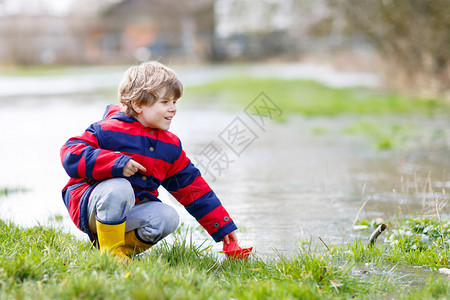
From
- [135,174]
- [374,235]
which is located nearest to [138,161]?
[135,174]

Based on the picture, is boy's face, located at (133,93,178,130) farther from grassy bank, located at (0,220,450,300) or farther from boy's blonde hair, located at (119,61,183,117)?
grassy bank, located at (0,220,450,300)

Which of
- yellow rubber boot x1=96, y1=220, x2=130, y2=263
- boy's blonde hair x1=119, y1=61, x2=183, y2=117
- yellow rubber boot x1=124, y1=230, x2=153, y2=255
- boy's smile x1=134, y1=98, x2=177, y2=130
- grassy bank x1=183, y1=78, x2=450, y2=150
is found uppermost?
boy's blonde hair x1=119, y1=61, x2=183, y2=117

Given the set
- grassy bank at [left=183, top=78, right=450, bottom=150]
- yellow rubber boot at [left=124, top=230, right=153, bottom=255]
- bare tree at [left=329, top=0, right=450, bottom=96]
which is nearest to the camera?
yellow rubber boot at [left=124, top=230, right=153, bottom=255]

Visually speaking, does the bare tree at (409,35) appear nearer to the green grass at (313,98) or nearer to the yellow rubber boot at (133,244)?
the green grass at (313,98)

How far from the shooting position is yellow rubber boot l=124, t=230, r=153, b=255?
3477 millimetres

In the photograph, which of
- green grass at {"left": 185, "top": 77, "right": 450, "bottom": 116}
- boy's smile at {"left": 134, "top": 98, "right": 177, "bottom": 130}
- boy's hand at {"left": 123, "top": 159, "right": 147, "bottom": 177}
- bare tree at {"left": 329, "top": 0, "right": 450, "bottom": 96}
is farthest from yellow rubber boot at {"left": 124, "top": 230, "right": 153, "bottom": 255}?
bare tree at {"left": 329, "top": 0, "right": 450, "bottom": 96}

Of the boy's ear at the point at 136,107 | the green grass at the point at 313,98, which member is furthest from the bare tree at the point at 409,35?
the boy's ear at the point at 136,107

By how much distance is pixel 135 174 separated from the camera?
3484 millimetres

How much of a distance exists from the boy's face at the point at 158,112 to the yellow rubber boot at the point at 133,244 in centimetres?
63

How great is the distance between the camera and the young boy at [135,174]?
10.8 feet

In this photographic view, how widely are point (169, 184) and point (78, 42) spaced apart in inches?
1817

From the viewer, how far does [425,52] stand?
14.4 meters

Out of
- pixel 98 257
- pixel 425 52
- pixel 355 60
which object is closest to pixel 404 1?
pixel 425 52

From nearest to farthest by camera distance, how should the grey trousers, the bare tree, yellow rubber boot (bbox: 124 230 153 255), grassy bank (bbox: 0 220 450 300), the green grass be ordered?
grassy bank (bbox: 0 220 450 300) < the grey trousers < yellow rubber boot (bbox: 124 230 153 255) < the green grass < the bare tree
